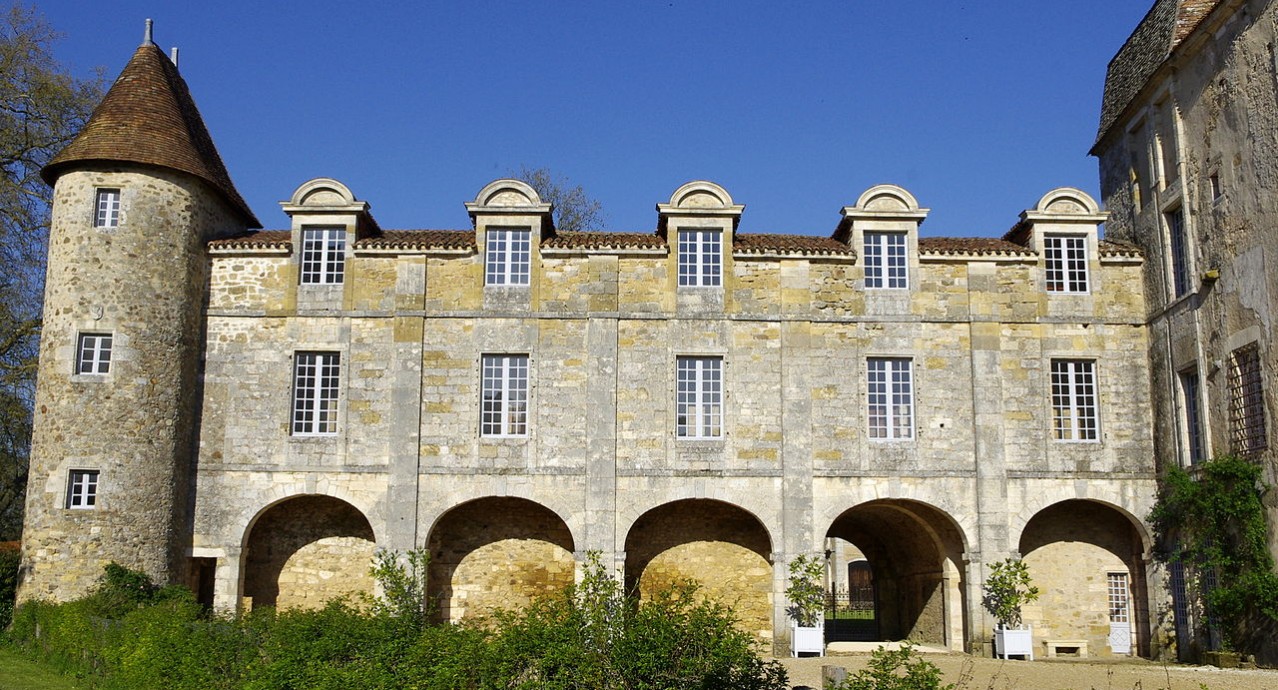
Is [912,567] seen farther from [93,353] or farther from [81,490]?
[93,353]

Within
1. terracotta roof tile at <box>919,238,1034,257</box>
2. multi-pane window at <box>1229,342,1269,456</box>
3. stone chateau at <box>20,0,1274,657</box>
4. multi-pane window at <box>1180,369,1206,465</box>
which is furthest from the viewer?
terracotta roof tile at <box>919,238,1034,257</box>

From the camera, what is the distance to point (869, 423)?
67.3 feet

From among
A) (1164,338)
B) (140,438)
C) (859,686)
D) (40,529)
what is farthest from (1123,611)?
(40,529)

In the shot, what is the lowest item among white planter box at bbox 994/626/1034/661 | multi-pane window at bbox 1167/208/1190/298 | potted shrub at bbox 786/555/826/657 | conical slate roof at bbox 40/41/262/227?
white planter box at bbox 994/626/1034/661

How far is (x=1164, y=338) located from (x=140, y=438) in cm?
1776

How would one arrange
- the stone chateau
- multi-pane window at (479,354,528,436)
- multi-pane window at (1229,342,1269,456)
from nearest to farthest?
multi-pane window at (1229,342,1269,456)
the stone chateau
multi-pane window at (479,354,528,436)

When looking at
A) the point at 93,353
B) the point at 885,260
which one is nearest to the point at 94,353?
the point at 93,353

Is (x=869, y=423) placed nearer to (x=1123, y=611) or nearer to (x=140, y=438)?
(x=1123, y=611)

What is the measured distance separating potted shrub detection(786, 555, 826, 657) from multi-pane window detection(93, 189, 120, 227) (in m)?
13.2

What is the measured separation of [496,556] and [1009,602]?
9.05m

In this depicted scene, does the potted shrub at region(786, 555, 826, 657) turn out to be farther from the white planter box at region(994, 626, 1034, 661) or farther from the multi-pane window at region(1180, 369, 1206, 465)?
the multi-pane window at region(1180, 369, 1206, 465)

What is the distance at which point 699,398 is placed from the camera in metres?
20.5

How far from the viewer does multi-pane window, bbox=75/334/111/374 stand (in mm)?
19391

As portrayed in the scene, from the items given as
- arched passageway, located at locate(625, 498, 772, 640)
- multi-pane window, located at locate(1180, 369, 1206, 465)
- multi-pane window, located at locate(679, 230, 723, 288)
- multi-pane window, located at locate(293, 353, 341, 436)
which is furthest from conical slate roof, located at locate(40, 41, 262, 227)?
multi-pane window, located at locate(1180, 369, 1206, 465)
